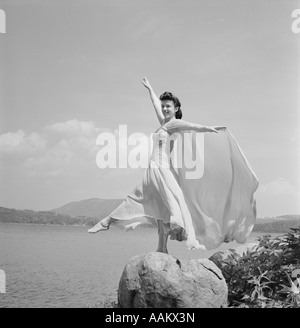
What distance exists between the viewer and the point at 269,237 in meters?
5.80

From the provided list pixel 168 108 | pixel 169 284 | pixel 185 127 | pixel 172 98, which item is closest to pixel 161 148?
pixel 185 127

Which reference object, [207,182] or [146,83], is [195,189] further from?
[146,83]

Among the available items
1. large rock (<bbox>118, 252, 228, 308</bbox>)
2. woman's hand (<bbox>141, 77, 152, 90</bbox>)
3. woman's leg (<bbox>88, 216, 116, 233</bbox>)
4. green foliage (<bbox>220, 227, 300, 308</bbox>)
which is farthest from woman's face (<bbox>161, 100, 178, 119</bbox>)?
green foliage (<bbox>220, 227, 300, 308</bbox>)

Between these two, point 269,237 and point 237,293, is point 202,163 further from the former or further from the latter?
point 237,293

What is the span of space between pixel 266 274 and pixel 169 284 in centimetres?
140

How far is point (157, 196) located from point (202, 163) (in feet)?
3.25

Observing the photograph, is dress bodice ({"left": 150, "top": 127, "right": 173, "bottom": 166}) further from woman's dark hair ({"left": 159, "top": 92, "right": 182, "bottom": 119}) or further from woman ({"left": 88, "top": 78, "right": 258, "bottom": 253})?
woman's dark hair ({"left": 159, "top": 92, "right": 182, "bottom": 119})

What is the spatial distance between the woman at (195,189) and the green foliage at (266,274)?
0.39m

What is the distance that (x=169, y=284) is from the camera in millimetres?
4676

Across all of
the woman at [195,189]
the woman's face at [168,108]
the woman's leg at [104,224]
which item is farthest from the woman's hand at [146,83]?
the woman's leg at [104,224]

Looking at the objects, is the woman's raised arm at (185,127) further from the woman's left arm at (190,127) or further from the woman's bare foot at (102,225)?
the woman's bare foot at (102,225)

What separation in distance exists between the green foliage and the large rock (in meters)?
0.42
